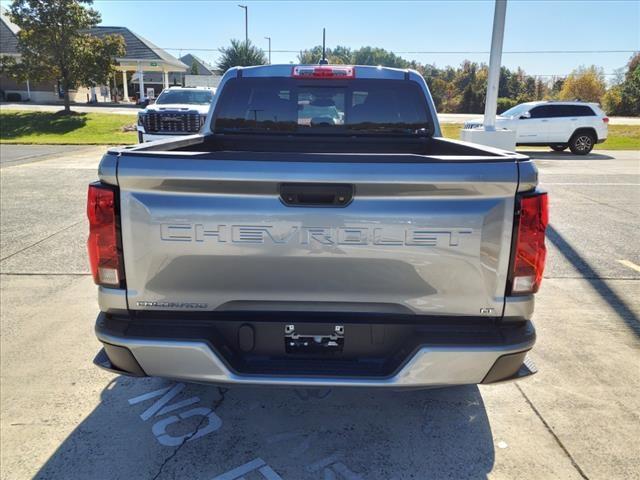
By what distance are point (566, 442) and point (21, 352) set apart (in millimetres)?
3829

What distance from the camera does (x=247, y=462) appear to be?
2.68 metres

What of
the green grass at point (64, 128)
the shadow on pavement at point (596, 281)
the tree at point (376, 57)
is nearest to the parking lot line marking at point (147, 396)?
the shadow on pavement at point (596, 281)

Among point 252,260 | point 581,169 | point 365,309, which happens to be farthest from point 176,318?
point 581,169

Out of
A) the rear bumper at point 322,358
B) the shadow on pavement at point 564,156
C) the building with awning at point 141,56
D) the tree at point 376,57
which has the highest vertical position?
the tree at point 376,57

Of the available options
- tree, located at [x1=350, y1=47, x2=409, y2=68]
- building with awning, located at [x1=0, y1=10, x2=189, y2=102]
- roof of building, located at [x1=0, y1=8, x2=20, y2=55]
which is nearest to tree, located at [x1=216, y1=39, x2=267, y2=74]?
building with awning, located at [x1=0, y1=10, x2=189, y2=102]

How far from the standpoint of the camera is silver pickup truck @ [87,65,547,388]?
2.15 m

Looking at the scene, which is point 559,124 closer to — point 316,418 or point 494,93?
point 494,93

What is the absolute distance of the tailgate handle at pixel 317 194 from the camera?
217cm

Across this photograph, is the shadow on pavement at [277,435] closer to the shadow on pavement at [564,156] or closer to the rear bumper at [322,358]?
the rear bumper at [322,358]

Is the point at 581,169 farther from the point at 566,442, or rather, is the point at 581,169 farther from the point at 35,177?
the point at 35,177

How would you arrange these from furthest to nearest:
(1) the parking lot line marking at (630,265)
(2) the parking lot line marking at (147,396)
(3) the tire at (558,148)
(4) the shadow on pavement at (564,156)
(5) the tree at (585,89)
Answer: (5) the tree at (585,89)
(3) the tire at (558,148)
(4) the shadow on pavement at (564,156)
(1) the parking lot line marking at (630,265)
(2) the parking lot line marking at (147,396)

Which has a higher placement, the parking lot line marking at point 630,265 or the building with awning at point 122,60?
the building with awning at point 122,60

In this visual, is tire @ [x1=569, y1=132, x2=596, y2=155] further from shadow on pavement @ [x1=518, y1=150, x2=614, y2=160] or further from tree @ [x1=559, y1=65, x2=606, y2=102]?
tree @ [x1=559, y1=65, x2=606, y2=102]

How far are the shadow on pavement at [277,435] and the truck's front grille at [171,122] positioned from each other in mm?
11595
